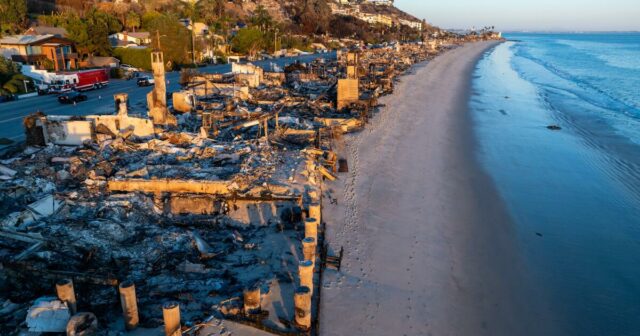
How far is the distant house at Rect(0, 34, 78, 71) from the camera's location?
131 feet

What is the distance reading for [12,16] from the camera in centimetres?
5281

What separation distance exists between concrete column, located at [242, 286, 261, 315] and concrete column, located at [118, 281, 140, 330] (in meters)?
2.09

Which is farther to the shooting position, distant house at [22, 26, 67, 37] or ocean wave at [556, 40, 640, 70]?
ocean wave at [556, 40, 640, 70]

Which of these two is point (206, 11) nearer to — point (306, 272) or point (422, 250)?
point (422, 250)

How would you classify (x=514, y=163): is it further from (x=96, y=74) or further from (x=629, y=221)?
(x=96, y=74)

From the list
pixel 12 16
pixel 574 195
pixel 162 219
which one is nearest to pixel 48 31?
pixel 12 16

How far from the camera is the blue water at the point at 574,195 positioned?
34.6 feet

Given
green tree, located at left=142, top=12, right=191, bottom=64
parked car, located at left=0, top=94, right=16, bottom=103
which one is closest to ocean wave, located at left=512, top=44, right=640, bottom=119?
green tree, located at left=142, top=12, right=191, bottom=64

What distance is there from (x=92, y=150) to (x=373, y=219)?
11743 mm

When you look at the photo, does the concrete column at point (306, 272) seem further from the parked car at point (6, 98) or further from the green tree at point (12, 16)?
the green tree at point (12, 16)

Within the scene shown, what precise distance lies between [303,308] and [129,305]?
3.31m

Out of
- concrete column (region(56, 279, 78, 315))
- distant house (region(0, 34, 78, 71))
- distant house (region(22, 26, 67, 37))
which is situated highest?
distant house (region(22, 26, 67, 37))

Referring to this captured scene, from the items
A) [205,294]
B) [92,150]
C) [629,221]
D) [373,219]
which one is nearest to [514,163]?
[629,221]

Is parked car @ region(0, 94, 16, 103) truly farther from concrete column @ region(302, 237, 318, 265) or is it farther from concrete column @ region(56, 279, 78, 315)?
concrete column @ region(302, 237, 318, 265)
